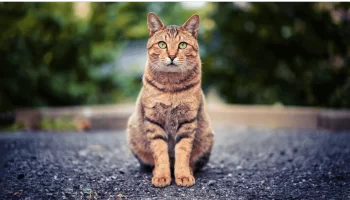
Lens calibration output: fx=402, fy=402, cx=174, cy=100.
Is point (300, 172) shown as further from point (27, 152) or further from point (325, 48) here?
point (325, 48)

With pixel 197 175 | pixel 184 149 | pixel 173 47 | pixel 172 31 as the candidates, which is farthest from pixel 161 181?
pixel 172 31

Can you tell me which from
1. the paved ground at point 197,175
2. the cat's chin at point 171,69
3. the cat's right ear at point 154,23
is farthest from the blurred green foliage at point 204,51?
A: the cat's chin at point 171,69

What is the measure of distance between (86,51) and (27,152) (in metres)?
2.90

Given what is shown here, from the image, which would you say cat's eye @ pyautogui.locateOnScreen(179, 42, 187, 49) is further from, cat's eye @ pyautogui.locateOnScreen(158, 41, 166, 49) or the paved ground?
the paved ground

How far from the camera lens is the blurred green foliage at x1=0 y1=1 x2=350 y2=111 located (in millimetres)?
5539

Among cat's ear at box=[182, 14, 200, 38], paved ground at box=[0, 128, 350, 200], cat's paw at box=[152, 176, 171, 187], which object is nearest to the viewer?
paved ground at box=[0, 128, 350, 200]

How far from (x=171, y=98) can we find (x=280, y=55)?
11.7ft

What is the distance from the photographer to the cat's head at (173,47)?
2.77 meters

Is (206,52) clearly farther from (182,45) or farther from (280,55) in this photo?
(182,45)

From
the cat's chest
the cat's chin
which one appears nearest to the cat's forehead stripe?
the cat's chin

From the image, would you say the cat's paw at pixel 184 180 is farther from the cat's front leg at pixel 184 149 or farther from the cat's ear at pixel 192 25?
the cat's ear at pixel 192 25

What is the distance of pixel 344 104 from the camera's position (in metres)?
5.57

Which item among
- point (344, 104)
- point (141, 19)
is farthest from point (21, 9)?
point (344, 104)

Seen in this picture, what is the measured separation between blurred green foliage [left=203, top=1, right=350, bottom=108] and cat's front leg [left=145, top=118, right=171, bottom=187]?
289 cm
